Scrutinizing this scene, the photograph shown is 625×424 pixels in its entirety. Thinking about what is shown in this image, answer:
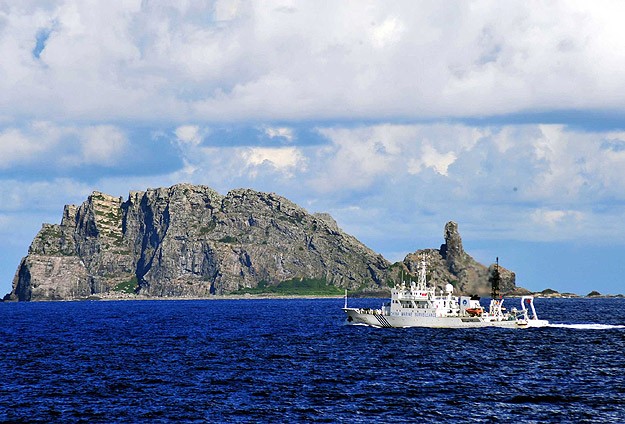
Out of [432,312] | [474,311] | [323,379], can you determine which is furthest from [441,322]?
[323,379]

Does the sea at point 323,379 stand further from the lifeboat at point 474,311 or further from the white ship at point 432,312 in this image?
the lifeboat at point 474,311

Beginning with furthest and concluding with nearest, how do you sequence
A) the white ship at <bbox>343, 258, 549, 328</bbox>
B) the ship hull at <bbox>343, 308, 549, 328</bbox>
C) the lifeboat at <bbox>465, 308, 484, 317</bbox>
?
the lifeboat at <bbox>465, 308, 484, 317</bbox> < the ship hull at <bbox>343, 308, 549, 328</bbox> < the white ship at <bbox>343, 258, 549, 328</bbox>

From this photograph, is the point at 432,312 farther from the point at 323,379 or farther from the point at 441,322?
the point at 323,379

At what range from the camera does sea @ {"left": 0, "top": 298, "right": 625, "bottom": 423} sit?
79.0m

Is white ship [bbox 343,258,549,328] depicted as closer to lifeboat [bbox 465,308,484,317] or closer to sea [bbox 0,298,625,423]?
lifeboat [bbox 465,308,484,317]

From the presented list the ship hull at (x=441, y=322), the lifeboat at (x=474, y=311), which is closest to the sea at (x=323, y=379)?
the ship hull at (x=441, y=322)

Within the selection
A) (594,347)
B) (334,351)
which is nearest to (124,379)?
(334,351)

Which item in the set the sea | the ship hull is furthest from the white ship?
the sea

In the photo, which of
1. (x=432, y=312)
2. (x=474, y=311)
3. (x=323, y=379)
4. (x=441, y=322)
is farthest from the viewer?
(x=474, y=311)

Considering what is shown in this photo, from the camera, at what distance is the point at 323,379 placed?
9994cm

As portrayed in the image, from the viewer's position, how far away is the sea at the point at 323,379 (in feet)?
259

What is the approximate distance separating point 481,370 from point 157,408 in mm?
43366

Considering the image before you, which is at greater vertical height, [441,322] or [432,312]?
[432,312]

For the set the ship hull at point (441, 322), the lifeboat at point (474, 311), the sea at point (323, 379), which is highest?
the lifeboat at point (474, 311)
